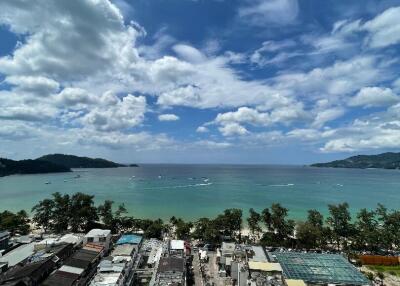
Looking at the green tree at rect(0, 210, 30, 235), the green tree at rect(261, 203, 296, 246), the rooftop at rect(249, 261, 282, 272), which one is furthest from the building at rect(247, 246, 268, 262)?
the green tree at rect(0, 210, 30, 235)

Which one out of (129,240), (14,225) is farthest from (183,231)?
(14,225)

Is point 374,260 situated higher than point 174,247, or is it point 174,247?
point 174,247

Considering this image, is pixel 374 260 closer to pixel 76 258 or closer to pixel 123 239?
pixel 123 239

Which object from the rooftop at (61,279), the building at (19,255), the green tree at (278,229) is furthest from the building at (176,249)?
the building at (19,255)

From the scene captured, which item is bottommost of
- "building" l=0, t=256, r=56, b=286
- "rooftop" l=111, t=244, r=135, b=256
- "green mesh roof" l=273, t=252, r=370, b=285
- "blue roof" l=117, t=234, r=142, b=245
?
"green mesh roof" l=273, t=252, r=370, b=285

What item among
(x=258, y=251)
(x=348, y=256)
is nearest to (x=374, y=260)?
(x=348, y=256)

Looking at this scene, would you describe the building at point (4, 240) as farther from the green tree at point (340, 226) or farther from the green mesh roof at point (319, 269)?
the green tree at point (340, 226)

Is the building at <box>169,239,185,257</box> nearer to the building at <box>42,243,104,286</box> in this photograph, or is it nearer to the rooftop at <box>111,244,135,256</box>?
the rooftop at <box>111,244,135,256</box>
